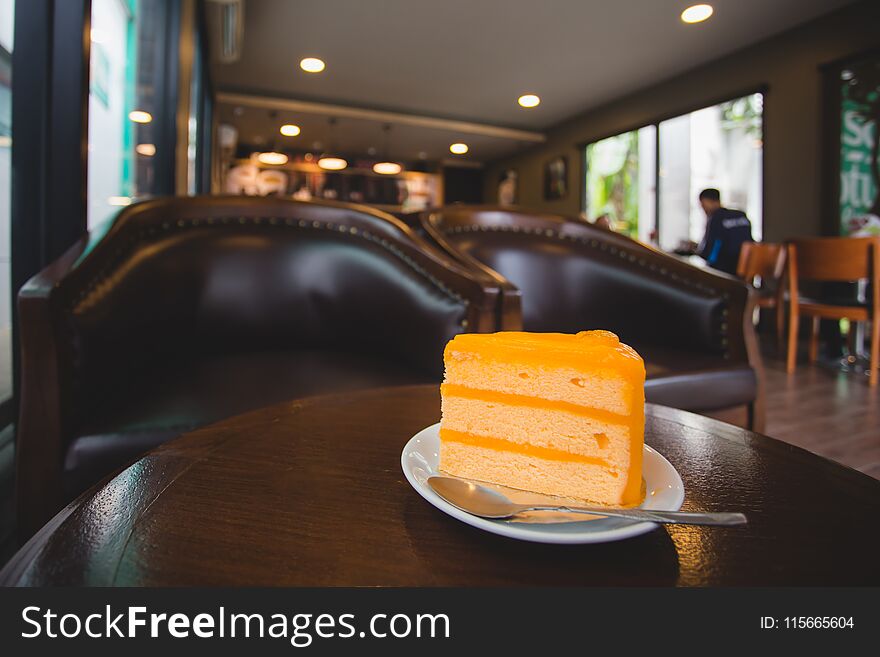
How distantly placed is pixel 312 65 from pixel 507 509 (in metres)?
6.90

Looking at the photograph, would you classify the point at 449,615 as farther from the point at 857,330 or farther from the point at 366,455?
the point at 857,330

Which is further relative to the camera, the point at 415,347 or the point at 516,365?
the point at 415,347

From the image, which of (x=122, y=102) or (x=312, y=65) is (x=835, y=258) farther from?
(x=312, y=65)

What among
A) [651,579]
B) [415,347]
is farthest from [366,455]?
[415,347]

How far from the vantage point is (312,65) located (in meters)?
6.42

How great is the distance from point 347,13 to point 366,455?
17.9ft

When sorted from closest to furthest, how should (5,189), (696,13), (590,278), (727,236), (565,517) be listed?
(565,517)
(5,189)
(590,278)
(696,13)
(727,236)

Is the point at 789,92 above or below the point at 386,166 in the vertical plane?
below

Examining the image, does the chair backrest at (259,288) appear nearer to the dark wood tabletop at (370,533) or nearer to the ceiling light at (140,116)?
the dark wood tabletop at (370,533)

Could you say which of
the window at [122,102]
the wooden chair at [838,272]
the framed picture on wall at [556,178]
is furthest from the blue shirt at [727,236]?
the window at [122,102]

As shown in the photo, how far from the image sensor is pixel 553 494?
48 cm

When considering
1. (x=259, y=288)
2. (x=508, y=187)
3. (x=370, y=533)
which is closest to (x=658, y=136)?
(x=508, y=187)

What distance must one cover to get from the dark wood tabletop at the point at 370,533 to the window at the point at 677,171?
20.7 ft

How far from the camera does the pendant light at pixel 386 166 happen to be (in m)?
8.73
